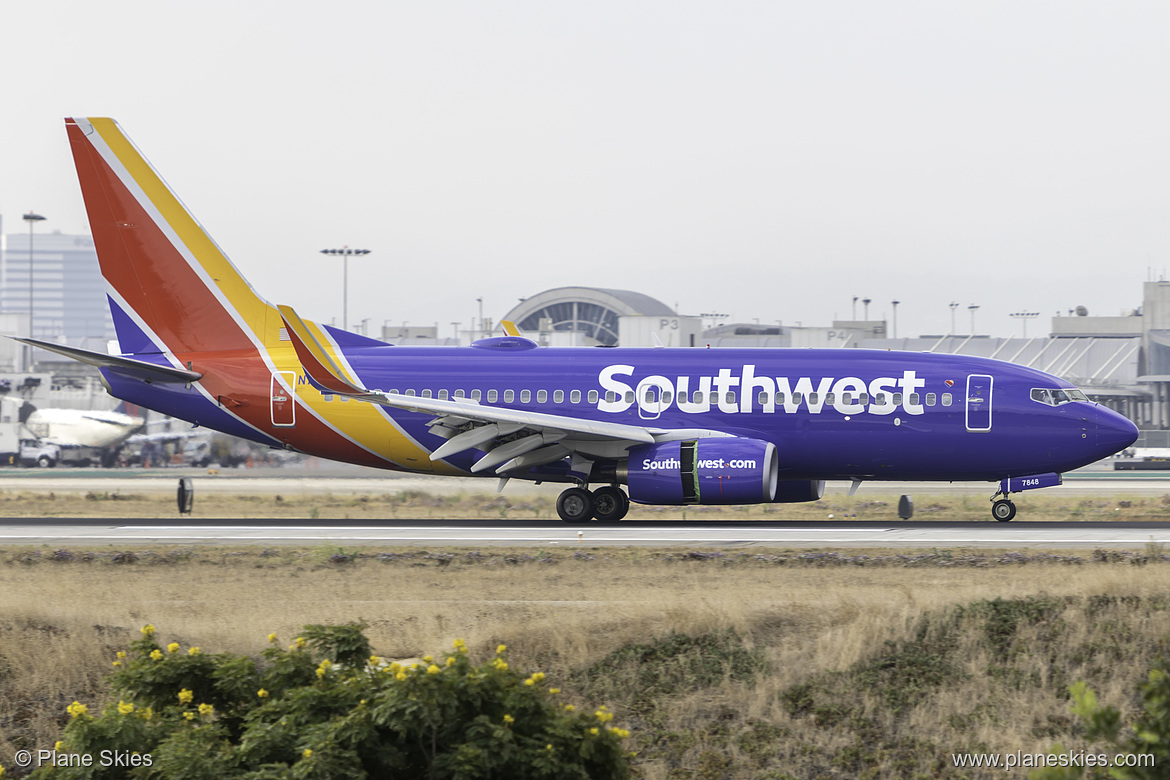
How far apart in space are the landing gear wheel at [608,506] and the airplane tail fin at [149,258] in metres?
9.26

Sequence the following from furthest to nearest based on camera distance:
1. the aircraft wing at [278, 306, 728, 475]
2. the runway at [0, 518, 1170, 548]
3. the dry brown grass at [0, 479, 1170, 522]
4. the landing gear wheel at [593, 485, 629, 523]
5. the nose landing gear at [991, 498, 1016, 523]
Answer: the dry brown grass at [0, 479, 1170, 522], the landing gear wheel at [593, 485, 629, 523], the nose landing gear at [991, 498, 1016, 523], the aircraft wing at [278, 306, 728, 475], the runway at [0, 518, 1170, 548]

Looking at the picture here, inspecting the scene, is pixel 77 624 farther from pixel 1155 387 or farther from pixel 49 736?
pixel 1155 387

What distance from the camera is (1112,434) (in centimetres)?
2666

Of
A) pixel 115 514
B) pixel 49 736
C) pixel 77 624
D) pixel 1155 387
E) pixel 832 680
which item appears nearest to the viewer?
pixel 49 736

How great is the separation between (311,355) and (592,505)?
24.0 feet

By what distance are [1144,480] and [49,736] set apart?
51915 millimetres

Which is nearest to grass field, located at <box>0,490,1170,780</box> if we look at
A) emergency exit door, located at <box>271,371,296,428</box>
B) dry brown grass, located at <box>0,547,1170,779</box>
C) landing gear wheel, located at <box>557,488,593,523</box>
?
dry brown grass, located at <box>0,547,1170,779</box>

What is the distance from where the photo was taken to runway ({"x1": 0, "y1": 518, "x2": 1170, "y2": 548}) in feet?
75.2

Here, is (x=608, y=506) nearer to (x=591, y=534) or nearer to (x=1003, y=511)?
(x=591, y=534)

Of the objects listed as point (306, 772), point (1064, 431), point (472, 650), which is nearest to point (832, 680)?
point (472, 650)

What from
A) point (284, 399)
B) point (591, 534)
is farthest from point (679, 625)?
point (284, 399)

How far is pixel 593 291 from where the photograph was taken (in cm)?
10175

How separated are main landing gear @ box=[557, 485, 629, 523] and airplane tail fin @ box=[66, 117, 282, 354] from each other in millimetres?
8681

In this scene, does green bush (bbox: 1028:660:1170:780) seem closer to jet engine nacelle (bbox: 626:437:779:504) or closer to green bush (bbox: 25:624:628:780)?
green bush (bbox: 25:624:628:780)
